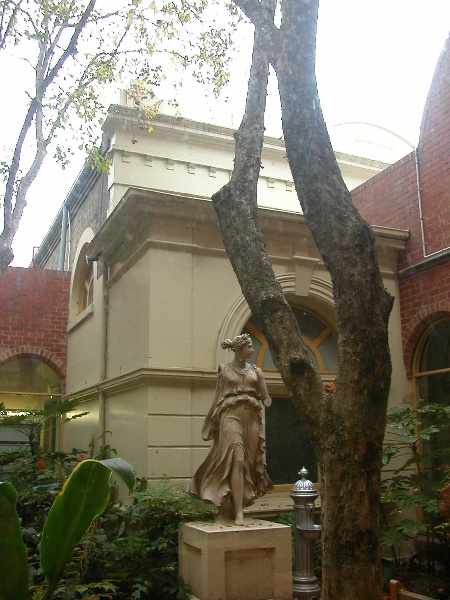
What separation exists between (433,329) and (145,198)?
497cm

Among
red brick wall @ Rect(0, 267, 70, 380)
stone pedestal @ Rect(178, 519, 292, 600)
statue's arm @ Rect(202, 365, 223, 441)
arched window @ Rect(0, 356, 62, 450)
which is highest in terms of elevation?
red brick wall @ Rect(0, 267, 70, 380)

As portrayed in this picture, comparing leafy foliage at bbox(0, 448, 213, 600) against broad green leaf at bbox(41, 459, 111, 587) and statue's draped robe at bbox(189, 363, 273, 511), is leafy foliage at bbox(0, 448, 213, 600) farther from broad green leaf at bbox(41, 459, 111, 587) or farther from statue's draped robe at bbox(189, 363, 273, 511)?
broad green leaf at bbox(41, 459, 111, 587)

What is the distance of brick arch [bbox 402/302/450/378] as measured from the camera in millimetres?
10125

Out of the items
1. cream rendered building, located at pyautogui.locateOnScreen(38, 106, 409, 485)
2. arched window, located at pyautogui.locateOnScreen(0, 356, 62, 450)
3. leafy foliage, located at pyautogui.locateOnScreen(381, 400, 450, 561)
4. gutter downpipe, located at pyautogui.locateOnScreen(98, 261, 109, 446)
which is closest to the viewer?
leafy foliage, located at pyautogui.locateOnScreen(381, 400, 450, 561)

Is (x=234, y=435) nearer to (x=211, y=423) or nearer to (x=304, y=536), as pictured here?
(x=211, y=423)

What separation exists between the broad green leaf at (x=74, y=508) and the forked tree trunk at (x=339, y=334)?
140cm

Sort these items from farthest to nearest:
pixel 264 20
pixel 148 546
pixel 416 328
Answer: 1. pixel 416 328
2. pixel 148 546
3. pixel 264 20

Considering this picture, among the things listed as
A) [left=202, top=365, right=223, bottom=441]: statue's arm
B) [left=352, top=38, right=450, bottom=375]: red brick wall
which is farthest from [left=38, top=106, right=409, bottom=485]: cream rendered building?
[left=202, top=365, right=223, bottom=441]: statue's arm

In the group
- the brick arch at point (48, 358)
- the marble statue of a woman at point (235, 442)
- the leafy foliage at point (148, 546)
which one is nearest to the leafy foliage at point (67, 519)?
the leafy foliage at point (148, 546)

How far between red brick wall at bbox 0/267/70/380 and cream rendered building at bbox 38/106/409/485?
6.52 ft

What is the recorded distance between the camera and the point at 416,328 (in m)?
10.5

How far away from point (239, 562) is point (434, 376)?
203 inches

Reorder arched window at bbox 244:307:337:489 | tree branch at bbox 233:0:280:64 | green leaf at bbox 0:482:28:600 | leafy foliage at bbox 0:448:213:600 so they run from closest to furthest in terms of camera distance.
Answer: green leaf at bbox 0:482:28:600 → tree branch at bbox 233:0:280:64 → leafy foliage at bbox 0:448:213:600 → arched window at bbox 244:307:337:489

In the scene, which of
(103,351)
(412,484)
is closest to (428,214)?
(412,484)
